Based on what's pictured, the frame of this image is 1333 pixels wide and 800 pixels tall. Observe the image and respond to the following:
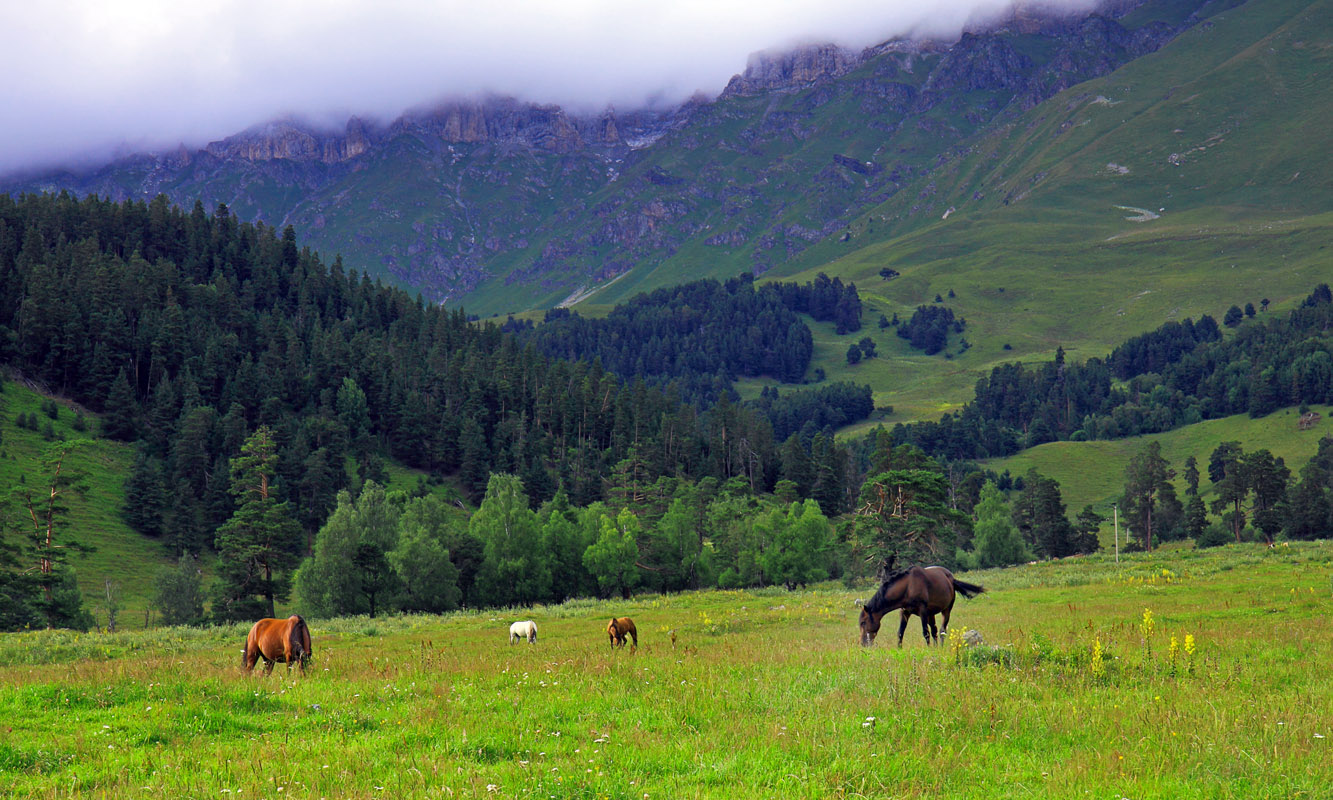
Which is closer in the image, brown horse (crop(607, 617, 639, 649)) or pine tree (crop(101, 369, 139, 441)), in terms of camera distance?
brown horse (crop(607, 617, 639, 649))

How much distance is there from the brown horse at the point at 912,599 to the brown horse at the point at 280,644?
1387cm

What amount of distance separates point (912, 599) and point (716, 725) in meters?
11.3

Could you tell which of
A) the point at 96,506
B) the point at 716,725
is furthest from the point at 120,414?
the point at 716,725

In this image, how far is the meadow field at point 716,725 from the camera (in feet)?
27.8

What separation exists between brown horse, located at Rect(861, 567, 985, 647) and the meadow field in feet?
6.85

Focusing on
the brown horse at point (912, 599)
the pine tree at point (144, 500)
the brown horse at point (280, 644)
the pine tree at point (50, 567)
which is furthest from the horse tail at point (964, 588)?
the pine tree at point (144, 500)

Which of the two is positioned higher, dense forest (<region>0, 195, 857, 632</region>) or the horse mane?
dense forest (<region>0, 195, 857, 632</region>)

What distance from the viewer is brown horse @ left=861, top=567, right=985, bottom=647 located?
66.9ft

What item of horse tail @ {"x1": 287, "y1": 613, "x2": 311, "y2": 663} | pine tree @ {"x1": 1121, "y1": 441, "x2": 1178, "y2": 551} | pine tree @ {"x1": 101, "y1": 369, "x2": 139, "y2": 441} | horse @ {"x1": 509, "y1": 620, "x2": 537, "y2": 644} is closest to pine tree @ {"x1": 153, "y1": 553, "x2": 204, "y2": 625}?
horse @ {"x1": 509, "y1": 620, "x2": 537, "y2": 644}

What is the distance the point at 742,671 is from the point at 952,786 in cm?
670

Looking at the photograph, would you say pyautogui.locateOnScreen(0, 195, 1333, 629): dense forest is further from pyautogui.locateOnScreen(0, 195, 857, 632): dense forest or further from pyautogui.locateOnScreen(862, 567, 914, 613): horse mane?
pyautogui.locateOnScreen(862, 567, 914, 613): horse mane

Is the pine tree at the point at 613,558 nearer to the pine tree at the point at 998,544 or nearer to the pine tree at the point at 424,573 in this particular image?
the pine tree at the point at 424,573

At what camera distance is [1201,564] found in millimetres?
56156

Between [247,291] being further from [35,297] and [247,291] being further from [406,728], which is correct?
[406,728]
